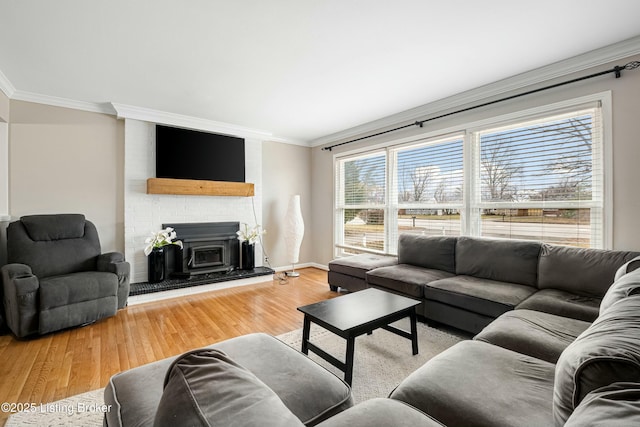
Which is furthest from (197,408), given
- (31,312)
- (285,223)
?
(285,223)

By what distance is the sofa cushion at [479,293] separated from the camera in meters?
2.30

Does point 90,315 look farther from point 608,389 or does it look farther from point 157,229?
point 608,389

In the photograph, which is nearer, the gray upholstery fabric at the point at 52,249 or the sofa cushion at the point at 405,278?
the sofa cushion at the point at 405,278

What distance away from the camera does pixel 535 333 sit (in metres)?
1.64

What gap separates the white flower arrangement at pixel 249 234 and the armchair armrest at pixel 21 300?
2478 millimetres

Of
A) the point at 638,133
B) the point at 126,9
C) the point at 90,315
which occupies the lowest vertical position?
the point at 90,315

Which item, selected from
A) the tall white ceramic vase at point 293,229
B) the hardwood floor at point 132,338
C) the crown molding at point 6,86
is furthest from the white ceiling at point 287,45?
the hardwood floor at point 132,338

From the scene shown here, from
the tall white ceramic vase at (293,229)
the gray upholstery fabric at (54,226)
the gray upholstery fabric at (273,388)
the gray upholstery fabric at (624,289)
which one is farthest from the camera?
the tall white ceramic vase at (293,229)

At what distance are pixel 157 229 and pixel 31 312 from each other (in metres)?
1.74

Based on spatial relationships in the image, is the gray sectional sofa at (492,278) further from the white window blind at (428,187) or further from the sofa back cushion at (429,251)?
the white window blind at (428,187)

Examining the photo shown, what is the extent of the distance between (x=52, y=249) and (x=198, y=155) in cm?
210

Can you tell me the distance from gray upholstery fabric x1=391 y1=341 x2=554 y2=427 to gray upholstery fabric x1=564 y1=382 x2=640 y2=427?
41cm

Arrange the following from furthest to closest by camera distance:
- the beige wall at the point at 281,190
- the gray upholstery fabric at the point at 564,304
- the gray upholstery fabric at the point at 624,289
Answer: the beige wall at the point at 281,190
the gray upholstery fabric at the point at 564,304
the gray upholstery fabric at the point at 624,289

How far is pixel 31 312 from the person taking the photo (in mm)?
2549
